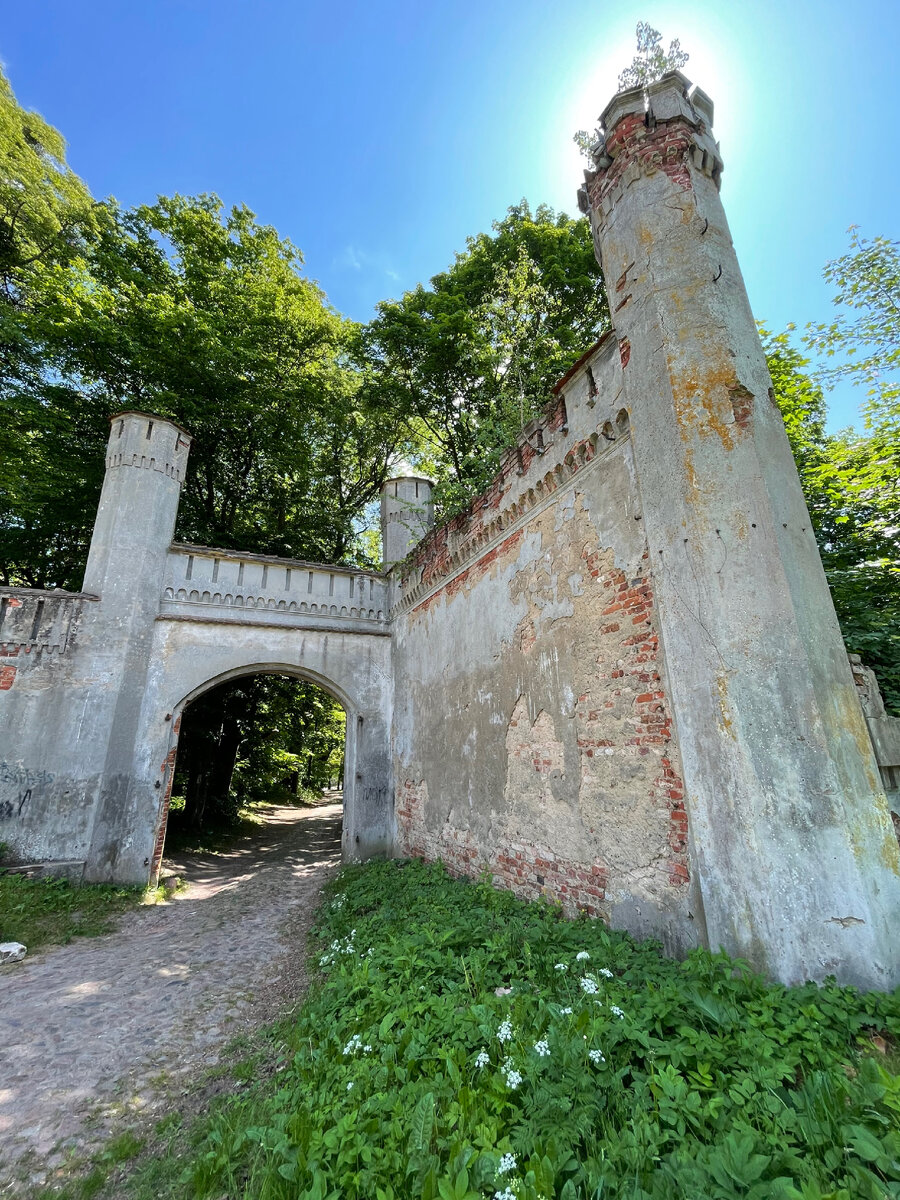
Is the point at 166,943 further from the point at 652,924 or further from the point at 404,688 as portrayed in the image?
the point at 652,924

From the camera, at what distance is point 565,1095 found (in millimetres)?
2148

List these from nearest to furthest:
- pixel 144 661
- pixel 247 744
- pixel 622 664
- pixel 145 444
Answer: pixel 622 664 < pixel 144 661 < pixel 145 444 < pixel 247 744

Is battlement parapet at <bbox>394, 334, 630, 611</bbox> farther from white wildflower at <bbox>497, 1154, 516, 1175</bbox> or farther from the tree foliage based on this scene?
the tree foliage

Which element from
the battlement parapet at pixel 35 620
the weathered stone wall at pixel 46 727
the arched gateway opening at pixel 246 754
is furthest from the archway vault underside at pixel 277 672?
the battlement parapet at pixel 35 620

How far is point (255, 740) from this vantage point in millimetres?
16906

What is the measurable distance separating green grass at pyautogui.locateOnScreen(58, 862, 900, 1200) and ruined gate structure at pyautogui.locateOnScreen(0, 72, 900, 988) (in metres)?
0.58

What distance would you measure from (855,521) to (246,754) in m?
17.6

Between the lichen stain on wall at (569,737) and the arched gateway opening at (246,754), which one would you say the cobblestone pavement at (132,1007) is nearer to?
the arched gateway opening at (246,754)

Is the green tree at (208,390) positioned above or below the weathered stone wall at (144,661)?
above

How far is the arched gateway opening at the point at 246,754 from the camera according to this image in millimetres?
12844

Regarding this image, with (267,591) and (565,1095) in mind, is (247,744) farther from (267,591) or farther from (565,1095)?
(565,1095)

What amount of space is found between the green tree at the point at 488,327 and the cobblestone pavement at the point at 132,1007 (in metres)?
9.33

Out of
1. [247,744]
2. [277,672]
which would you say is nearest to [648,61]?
[277,672]

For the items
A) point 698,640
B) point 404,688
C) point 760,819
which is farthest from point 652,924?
point 404,688
